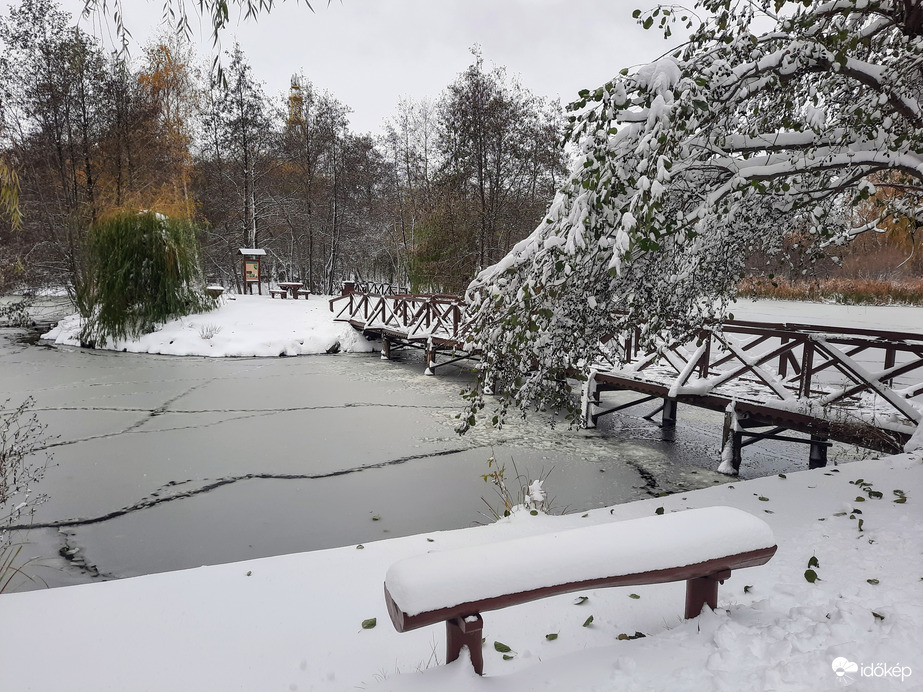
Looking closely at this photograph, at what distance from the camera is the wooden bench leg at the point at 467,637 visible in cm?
195

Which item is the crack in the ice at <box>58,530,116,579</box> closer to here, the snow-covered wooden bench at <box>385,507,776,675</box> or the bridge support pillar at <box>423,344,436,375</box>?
the snow-covered wooden bench at <box>385,507,776,675</box>

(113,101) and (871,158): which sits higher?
(113,101)

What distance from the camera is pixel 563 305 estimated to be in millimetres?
4047

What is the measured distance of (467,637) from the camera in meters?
2.02

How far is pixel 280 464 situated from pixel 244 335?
→ 38.3 ft

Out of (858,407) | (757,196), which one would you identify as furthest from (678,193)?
(858,407)

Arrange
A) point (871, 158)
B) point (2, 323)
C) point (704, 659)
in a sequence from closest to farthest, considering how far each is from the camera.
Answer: point (704, 659) → point (871, 158) → point (2, 323)

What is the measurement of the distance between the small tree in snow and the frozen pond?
8.97ft

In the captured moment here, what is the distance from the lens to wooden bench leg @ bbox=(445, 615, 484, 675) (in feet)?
6.39

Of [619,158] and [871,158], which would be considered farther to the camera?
[871,158]

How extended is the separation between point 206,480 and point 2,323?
76.7 ft

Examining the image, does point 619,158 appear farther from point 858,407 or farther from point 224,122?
point 224,122

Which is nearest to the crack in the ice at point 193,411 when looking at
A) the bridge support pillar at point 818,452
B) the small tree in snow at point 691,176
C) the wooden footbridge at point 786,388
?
the wooden footbridge at point 786,388

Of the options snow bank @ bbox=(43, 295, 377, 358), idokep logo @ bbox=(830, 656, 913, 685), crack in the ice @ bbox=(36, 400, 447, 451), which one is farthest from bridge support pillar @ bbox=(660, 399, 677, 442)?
snow bank @ bbox=(43, 295, 377, 358)
